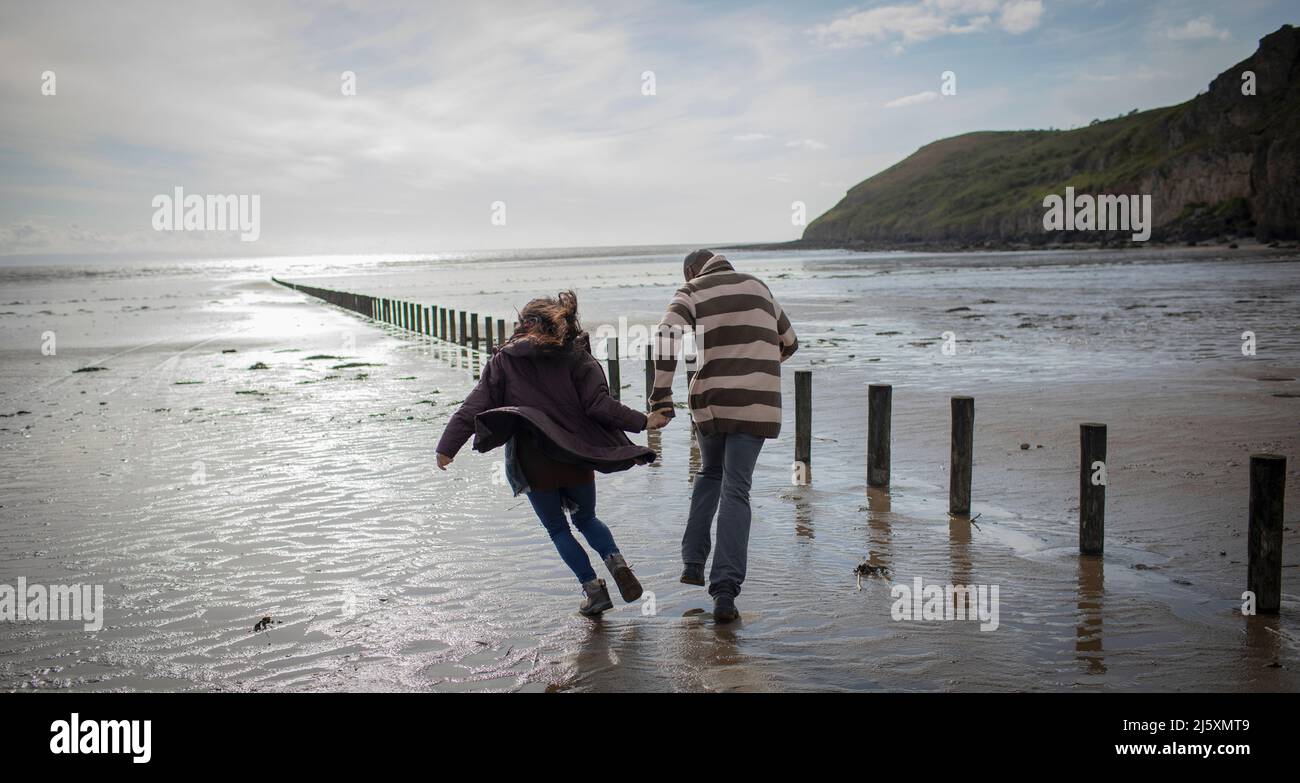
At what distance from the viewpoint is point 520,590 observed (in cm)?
634

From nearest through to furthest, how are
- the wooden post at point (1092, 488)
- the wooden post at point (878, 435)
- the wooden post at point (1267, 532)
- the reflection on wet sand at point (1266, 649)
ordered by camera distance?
the reflection on wet sand at point (1266, 649), the wooden post at point (1267, 532), the wooden post at point (1092, 488), the wooden post at point (878, 435)

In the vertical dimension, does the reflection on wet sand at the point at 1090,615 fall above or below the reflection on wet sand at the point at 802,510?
below

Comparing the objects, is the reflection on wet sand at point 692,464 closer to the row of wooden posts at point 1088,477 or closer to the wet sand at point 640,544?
the wet sand at point 640,544

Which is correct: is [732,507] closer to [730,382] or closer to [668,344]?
[730,382]

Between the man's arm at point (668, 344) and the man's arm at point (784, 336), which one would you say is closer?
the man's arm at point (668, 344)

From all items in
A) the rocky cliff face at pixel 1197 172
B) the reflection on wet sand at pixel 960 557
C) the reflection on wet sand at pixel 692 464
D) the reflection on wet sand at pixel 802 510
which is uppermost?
the rocky cliff face at pixel 1197 172

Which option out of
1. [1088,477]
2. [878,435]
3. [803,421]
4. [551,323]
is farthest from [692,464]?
[551,323]

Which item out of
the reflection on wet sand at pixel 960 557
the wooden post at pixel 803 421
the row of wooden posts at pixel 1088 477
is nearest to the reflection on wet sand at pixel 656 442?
the row of wooden posts at pixel 1088 477

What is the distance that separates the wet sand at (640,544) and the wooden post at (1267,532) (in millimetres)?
179

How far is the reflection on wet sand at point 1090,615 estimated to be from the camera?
16.5ft

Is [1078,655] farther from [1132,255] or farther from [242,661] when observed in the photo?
[1132,255]

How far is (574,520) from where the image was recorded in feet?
18.7
